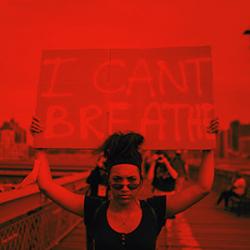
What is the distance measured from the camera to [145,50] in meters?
2.25

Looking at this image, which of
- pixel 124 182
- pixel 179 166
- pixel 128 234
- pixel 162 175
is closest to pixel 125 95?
pixel 124 182

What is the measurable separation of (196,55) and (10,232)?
221cm

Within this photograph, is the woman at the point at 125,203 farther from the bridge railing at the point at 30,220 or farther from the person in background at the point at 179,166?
the person in background at the point at 179,166

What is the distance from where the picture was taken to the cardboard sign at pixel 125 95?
2156 millimetres

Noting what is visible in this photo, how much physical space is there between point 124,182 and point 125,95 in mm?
638

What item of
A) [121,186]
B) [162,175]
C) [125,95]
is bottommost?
[162,175]

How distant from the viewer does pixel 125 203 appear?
70.4 inches

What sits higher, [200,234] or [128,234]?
[128,234]

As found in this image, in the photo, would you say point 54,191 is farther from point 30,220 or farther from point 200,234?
point 200,234

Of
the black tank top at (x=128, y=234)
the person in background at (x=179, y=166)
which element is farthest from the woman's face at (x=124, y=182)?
the person in background at (x=179, y=166)

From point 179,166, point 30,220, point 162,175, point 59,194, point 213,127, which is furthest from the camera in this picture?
point 179,166

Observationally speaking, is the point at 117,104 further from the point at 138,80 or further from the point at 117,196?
the point at 117,196

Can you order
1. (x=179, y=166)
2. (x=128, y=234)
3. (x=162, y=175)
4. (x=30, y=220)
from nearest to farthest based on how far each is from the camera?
(x=128, y=234)
(x=30, y=220)
(x=162, y=175)
(x=179, y=166)

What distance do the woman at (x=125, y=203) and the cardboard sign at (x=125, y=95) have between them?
0.26 meters
